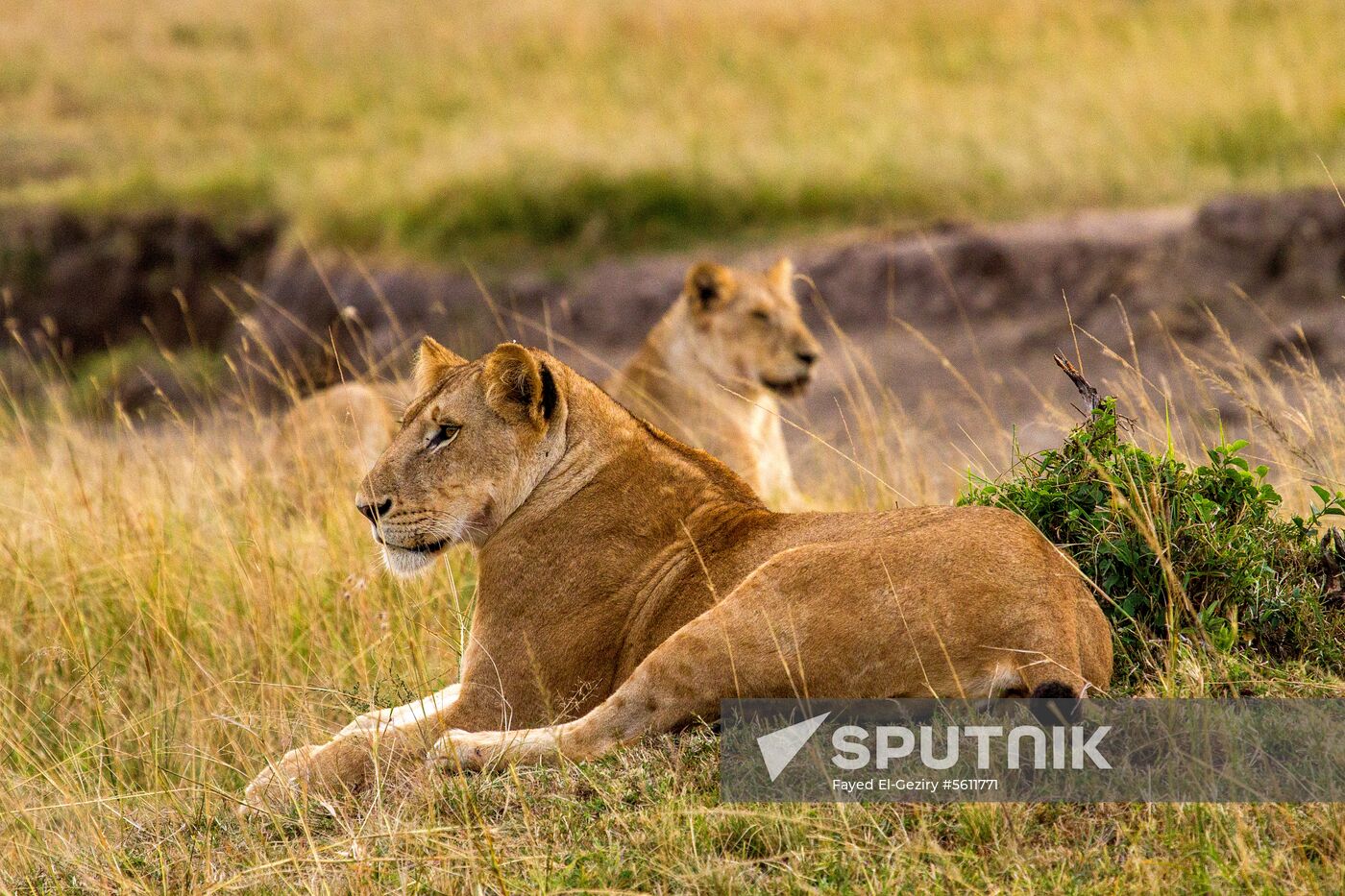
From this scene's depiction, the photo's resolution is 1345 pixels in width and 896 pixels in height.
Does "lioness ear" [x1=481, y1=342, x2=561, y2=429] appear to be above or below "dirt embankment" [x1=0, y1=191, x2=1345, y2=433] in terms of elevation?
above

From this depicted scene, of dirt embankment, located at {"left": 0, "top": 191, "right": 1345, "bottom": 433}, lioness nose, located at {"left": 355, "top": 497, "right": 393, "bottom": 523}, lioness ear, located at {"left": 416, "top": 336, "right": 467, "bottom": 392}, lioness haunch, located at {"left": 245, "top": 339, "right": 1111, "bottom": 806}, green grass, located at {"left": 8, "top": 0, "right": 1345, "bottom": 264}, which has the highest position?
lioness ear, located at {"left": 416, "top": 336, "right": 467, "bottom": 392}

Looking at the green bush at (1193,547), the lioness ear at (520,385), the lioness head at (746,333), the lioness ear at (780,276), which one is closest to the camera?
the green bush at (1193,547)

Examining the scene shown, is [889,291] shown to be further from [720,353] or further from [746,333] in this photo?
[720,353]

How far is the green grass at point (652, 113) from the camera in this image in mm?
16703

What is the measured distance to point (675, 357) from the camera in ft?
32.8

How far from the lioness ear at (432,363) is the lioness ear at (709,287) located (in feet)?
14.8

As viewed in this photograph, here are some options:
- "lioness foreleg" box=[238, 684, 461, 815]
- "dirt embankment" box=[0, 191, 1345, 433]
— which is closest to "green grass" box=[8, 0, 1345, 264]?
"dirt embankment" box=[0, 191, 1345, 433]

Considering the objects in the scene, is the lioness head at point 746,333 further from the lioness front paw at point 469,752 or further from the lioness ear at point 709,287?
the lioness front paw at point 469,752

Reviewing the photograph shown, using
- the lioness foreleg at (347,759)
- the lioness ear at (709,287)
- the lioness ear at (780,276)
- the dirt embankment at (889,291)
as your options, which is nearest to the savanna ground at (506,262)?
the lioness foreleg at (347,759)

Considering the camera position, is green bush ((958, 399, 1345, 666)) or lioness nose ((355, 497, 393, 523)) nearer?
green bush ((958, 399, 1345, 666))

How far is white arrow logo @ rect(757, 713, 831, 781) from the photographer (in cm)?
418

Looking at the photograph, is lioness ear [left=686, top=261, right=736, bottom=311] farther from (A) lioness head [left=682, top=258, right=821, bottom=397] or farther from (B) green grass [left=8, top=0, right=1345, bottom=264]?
(B) green grass [left=8, top=0, right=1345, bottom=264]

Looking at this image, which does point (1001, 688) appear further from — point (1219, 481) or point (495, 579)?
point (495, 579)

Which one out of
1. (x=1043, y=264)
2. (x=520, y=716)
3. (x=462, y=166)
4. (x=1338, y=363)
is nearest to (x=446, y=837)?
(x=520, y=716)
